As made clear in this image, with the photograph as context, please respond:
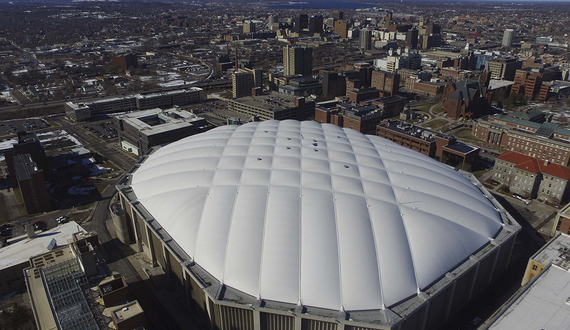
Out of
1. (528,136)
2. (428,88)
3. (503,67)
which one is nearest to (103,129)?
(528,136)

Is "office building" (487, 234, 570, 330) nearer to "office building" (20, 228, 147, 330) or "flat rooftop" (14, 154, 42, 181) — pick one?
"office building" (20, 228, 147, 330)

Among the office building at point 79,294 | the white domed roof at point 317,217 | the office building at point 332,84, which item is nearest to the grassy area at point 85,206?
the white domed roof at point 317,217

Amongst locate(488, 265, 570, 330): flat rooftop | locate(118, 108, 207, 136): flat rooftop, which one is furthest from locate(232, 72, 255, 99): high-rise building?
locate(488, 265, 570, 330): flat rooftop

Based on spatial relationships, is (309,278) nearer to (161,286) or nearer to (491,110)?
(161,286)

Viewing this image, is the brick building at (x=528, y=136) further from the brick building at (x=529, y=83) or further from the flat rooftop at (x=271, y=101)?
the flat rooftop at (x=271, y=101)

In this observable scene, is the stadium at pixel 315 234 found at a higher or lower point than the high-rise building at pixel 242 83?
higher
